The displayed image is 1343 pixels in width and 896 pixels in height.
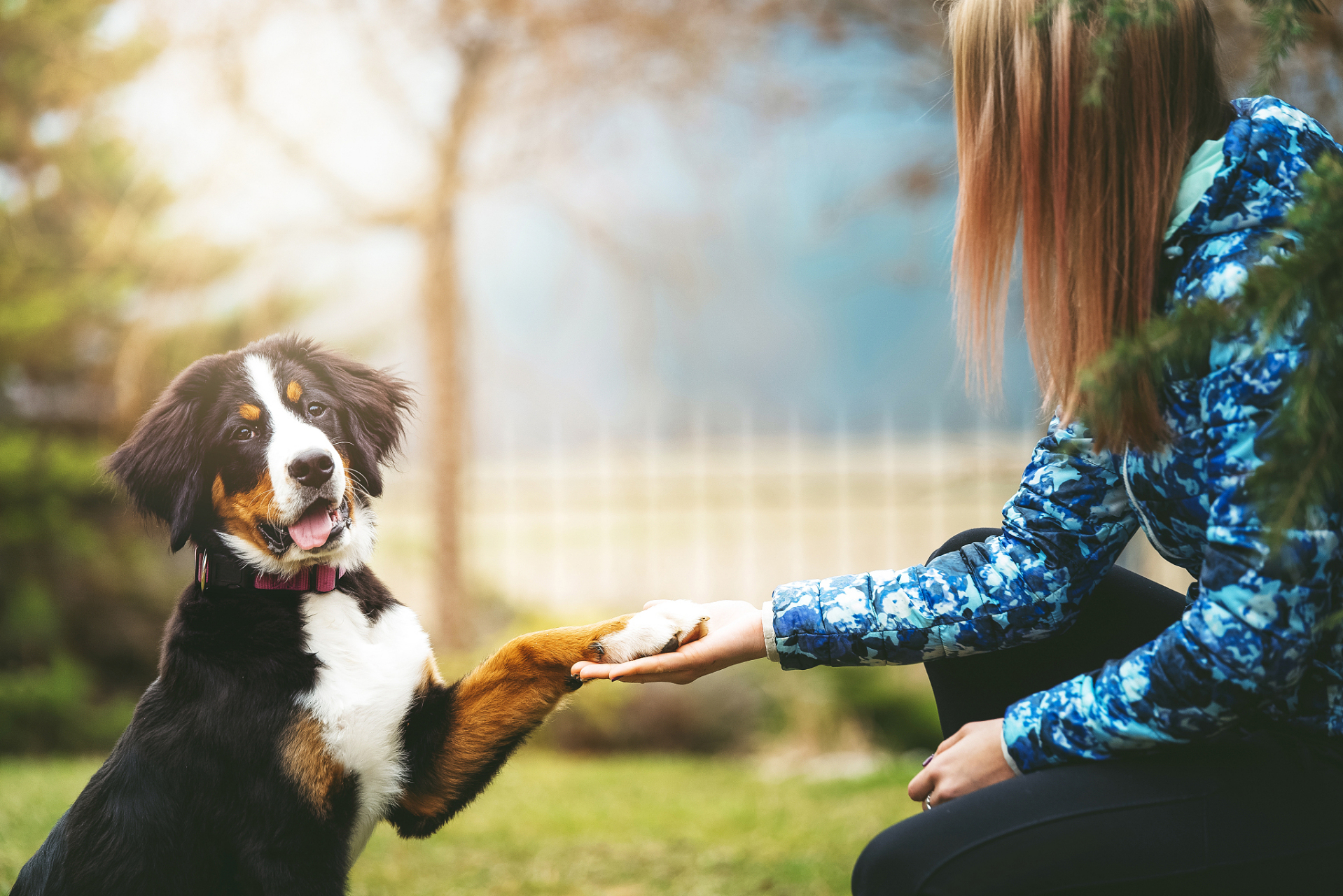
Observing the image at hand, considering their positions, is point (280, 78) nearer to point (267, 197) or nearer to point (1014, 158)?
point (267, 197)

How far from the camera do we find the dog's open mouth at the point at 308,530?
5.25 feet

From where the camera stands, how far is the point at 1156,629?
5.50 feet

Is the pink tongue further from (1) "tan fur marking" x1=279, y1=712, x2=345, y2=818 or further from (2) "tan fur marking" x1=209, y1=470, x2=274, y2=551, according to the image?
(1) "tan fur marking" x1=279, y1=712, x2=345, y2=818

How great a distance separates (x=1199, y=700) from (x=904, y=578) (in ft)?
1.73

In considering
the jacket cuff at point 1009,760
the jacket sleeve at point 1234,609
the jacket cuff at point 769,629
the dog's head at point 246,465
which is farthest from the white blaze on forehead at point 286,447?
the jacket sleeve at point 1234,609

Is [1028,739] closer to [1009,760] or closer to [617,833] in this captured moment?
[1009,760]


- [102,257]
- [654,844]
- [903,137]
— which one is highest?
[903,137]

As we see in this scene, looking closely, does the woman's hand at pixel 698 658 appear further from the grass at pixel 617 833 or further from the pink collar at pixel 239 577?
the grass at pixel 617 833

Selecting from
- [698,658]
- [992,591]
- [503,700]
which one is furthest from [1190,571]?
[503,700]

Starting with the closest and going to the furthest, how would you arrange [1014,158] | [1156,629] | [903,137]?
[1014,158] < [1156,629] < [903,137]

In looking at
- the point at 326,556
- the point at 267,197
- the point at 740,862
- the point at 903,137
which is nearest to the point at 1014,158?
the point at 326,556

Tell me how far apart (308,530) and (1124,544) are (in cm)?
142

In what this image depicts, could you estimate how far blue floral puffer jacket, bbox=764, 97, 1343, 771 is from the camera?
1.23 metres

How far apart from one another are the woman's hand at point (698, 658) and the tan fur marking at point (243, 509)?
0.59 m
